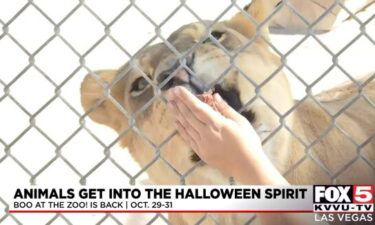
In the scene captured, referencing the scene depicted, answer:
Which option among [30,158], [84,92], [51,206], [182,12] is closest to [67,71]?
[30,158]

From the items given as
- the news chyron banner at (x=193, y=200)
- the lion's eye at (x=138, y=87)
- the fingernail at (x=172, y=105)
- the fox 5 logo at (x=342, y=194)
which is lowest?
the fox 5 logo at (x=342, y=194)

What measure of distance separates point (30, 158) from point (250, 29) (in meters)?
1.78

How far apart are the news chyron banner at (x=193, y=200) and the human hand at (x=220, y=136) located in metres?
0.06

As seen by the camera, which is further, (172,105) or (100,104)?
(100,104)

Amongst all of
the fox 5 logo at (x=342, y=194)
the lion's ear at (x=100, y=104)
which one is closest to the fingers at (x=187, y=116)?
the fox 5 logo at (x=342, y=194)

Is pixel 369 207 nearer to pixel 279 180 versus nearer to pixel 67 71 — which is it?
pixel 279 180

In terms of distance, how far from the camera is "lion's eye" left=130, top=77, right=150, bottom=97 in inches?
114

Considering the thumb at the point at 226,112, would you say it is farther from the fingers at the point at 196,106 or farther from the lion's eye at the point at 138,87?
the lion's eye at the point at 138,87

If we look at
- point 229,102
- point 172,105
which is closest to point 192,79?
point 229,102

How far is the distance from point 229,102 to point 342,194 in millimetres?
553

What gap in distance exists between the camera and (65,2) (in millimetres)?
5336

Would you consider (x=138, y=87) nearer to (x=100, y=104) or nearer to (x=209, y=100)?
(x=100, y=104)

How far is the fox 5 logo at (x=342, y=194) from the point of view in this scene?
2.50m

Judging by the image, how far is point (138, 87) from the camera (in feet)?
9.58
